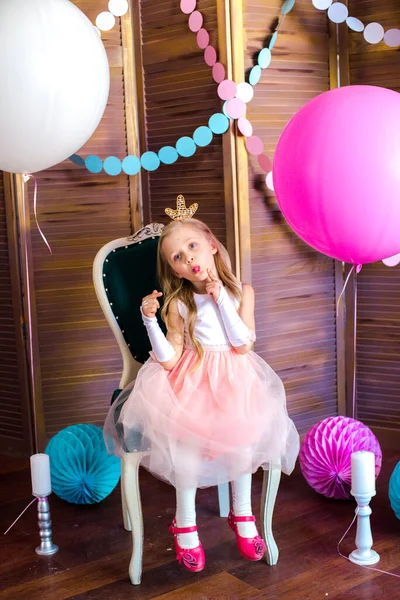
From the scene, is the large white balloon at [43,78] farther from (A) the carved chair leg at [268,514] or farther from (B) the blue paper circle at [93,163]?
(A) the carved chair leg at [268,514]

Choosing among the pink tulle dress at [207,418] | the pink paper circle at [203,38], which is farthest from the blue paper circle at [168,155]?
the pink tulle dress at [207,418]

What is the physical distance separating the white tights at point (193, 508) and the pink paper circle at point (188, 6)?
1.71 m

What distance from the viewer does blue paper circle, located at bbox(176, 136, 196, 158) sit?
311 centimetres

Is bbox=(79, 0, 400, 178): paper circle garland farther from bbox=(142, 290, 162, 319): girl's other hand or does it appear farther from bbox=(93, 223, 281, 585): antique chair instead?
bbox=(142, 290, 162, 319): girl's other hand

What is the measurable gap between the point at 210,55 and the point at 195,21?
0.48 ft

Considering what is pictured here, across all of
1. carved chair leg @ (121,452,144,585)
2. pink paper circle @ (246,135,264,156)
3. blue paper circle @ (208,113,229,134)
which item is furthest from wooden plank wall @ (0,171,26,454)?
carved chair leg @ (121,452,144,585)

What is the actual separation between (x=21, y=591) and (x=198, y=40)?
6.43 feet

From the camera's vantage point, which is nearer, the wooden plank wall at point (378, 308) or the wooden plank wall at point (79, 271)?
the wooden plank wall at point (378, 308)

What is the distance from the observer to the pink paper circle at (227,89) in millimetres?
2959

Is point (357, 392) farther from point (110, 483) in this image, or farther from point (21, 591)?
point (21, 591)

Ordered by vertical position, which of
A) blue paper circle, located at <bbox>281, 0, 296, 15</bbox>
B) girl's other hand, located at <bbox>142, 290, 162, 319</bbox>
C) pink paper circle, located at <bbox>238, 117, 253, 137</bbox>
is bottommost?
girl's other hand, located at <bbox>142, 290, 162, 319</bbox>

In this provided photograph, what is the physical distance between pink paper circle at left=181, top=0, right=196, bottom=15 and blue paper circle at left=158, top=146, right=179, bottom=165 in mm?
499

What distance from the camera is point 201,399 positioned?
2307mm

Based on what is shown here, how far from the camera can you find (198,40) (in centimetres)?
301
